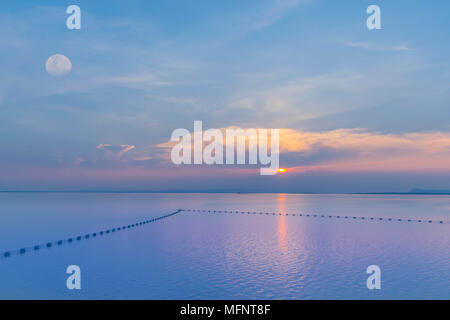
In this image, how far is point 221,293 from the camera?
63.8 feet

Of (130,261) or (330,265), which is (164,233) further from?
(330,265)

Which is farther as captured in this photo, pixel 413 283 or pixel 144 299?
pixel 413 283

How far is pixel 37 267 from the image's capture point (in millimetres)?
25391

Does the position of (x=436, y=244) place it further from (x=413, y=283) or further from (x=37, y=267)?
(x=37, y=267)

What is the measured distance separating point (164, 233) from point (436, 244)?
1147 inches
